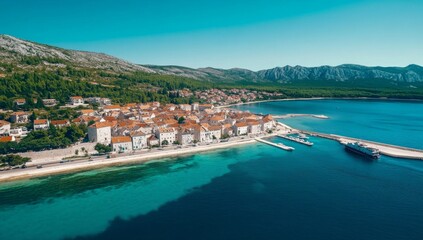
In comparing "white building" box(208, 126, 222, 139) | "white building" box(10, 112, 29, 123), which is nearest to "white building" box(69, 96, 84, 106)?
"white building" box(10, 112, 29, 123)

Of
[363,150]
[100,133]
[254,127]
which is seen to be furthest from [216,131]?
[363,150]

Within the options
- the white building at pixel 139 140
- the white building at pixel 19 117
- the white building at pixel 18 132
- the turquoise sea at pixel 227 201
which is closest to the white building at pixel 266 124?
the turquoise sea at pixel 227 201

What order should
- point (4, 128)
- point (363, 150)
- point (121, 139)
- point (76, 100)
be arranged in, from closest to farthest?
point (363, 150), point (121, 139), point (4, 128), point (76, 100)

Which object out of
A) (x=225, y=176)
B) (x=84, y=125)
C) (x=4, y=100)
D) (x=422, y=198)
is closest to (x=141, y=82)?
(x=4, y=100)

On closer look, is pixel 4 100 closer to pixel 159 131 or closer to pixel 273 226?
pixel 159 131

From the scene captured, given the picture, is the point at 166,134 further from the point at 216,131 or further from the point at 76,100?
the point at 76,100

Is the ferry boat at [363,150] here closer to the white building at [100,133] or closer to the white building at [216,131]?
the white building at [216,131]
